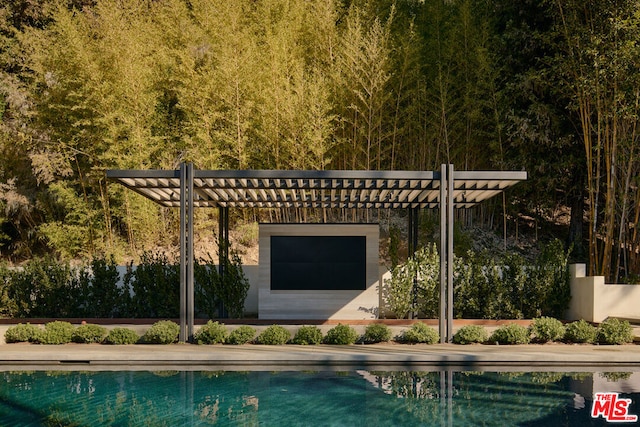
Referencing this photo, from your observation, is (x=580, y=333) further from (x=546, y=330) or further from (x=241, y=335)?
(x=241, y=335)

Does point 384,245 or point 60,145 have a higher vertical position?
point 60,145

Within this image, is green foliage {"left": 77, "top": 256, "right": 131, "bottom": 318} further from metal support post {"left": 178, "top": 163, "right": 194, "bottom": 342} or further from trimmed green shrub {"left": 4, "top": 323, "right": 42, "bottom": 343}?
metal support post {"left": 178, "top": 163, "right": 194, "bottom": 342}

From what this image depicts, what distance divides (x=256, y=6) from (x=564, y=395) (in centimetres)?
1481

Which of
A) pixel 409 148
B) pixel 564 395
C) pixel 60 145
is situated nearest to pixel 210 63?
pixel 60 145

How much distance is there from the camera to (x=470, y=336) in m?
9.49

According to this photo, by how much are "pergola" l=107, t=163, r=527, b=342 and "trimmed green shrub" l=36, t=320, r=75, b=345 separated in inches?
69.7

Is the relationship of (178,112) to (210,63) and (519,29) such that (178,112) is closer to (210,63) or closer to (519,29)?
(210,63)

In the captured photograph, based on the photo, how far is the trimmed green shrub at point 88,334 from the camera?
31.6 ft

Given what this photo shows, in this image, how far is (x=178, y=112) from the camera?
1777 cm

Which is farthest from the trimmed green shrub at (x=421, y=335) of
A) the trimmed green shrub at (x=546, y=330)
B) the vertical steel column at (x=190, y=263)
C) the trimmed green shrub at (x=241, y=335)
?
the vertical steel column at (x=190, y=263)

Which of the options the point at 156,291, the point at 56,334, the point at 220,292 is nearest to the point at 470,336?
the point at 220,292

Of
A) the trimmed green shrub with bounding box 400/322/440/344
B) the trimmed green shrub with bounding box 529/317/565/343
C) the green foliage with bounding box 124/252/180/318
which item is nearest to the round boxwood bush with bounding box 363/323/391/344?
the trimmed green shrub with bounding box 400/322/440/344

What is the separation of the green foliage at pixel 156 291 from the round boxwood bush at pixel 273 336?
2.94 metres

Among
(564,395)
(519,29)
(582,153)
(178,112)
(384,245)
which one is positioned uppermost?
(519,29)
